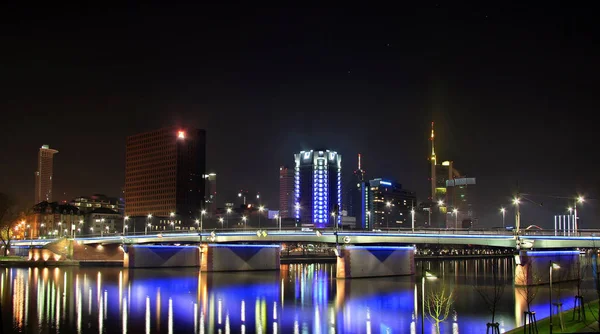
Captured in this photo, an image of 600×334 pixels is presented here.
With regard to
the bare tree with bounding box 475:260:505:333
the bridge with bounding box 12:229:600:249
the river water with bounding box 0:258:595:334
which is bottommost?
the river water with bounding box 0:258:595:334

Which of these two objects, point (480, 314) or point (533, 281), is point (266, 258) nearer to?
point (533, 281)

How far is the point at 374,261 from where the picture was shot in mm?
110938

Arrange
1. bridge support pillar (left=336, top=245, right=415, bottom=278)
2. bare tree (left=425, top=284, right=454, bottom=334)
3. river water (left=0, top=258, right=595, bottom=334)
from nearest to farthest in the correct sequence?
bare tree (left=425, top=284, right=454, bottom=334) < river water (left=0, top=258, right=595, bottom=334) < bridge support pillar (left=336, top=245, right=415, bottom=278)

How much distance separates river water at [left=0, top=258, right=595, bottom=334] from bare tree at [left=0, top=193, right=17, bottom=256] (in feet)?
216

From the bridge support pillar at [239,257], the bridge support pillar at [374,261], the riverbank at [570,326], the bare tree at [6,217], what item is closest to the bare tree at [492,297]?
the riverbank at [570,326]

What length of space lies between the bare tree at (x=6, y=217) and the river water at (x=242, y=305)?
216 feet

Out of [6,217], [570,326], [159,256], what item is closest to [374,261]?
[159,256]

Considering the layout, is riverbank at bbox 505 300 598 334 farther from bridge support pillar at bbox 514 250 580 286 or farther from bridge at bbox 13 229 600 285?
bridge at bbox 13 229 600 285

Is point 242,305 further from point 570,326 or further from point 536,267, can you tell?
point 536,267

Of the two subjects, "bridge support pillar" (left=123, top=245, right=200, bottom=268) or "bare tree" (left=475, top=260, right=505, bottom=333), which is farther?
"bridge support pillar" (left=123, top=245, right=200, bottom=268)

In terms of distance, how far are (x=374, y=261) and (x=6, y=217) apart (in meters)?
123

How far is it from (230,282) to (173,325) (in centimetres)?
4464

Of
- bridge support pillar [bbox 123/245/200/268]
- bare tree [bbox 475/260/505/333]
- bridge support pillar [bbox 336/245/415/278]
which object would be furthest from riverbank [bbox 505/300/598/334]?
bridge support pillar [bbox 123/245/200/268]

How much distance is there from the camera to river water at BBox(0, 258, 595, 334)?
5669 centimetres
